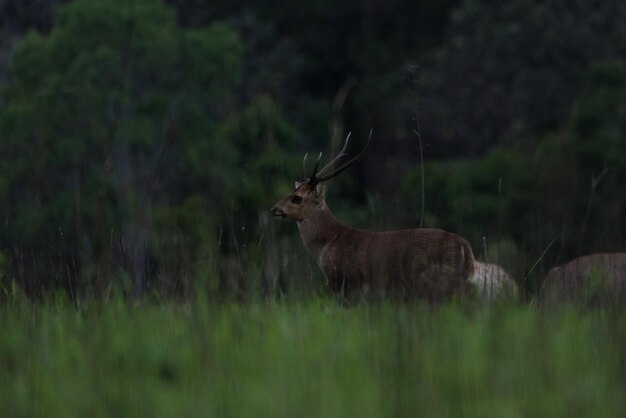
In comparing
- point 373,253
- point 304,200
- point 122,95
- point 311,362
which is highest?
point 122,95

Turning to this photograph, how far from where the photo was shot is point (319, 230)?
8.88 m

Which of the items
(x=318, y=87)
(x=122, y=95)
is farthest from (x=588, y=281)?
(x=318, y=87)

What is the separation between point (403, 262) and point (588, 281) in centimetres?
130

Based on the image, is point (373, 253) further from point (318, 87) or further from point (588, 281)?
point (318, 87)

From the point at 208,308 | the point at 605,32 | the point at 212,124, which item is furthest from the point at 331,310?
the point at 605,32

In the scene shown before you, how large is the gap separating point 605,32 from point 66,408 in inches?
1014

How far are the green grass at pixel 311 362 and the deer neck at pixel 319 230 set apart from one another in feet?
8.47

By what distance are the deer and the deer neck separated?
178 cm

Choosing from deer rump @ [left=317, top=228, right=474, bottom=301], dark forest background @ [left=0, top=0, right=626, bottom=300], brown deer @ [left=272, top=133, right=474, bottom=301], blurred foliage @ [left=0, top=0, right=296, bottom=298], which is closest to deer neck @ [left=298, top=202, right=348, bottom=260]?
brown deer @ [left=272, top=133, right=474, bottom=301]

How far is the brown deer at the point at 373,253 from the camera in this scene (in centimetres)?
708

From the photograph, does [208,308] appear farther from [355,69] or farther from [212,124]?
[355,69]

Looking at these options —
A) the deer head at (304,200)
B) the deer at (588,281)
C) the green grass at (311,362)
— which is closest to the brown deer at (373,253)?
the deer head at (304,200)

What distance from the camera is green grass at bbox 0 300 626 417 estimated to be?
4.45 metres

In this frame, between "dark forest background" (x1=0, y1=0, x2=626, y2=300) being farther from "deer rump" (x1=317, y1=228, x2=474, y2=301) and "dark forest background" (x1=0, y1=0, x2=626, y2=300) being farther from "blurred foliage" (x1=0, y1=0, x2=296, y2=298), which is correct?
"deer rump" (x1=317, y1=228, x2=474, y2=301)
